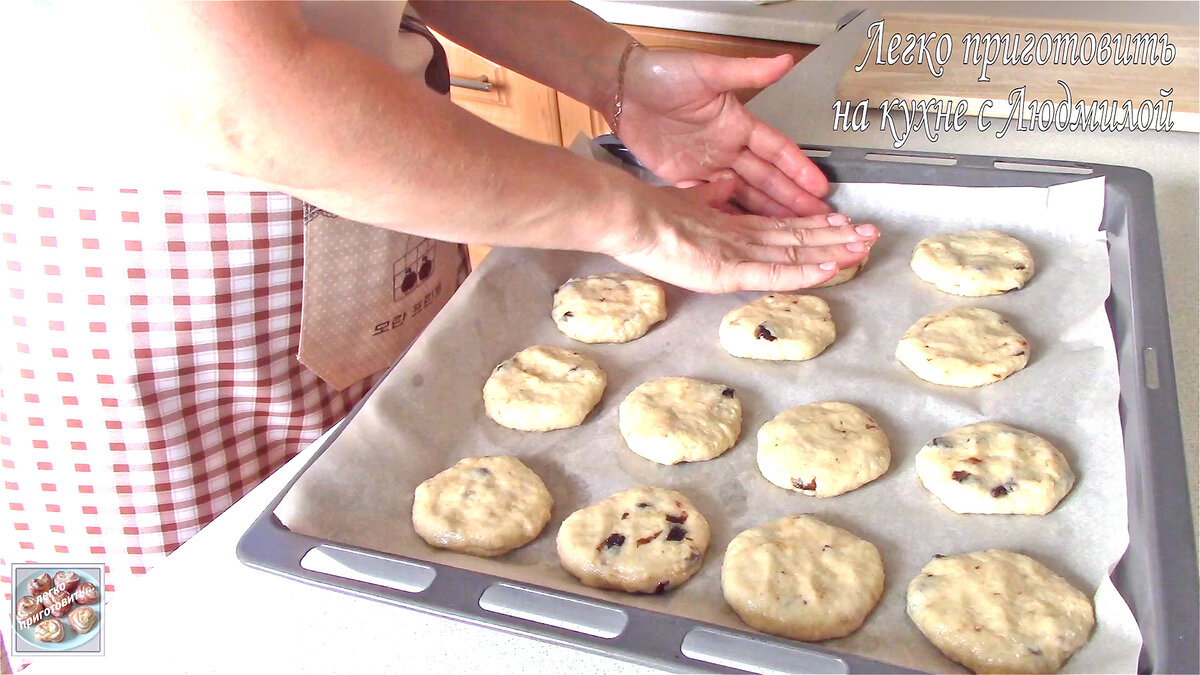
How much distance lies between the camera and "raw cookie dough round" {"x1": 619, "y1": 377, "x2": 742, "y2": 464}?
114 cm

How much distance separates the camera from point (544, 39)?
4.67 ft

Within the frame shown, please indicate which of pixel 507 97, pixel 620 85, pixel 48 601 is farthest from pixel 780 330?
pixel 507 97

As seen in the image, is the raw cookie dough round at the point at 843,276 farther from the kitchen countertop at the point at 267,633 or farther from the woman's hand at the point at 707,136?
the kitchen countertop at the point at 267,633

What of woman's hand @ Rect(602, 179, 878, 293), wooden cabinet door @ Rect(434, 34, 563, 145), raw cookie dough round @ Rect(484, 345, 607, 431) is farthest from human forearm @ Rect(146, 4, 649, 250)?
wooden cabinet door @ Rect(434, 34, 563, 145)

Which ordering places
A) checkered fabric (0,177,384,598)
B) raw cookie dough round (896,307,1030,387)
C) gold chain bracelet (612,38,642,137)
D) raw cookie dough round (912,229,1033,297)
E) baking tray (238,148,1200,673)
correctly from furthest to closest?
gold chain bracelet (612,38,642,137) → raw cookie dough round (912,229,1033,297) → raw cookie dough round (896,307,1030,387) → checkered fabric (0,177,384,598) → baking tray (238,148,1200,673)

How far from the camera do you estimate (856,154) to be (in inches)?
57.4

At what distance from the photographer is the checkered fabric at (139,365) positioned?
1060mm

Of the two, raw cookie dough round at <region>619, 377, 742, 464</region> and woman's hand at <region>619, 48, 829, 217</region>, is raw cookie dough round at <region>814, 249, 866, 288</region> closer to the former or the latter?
woman's hand at <region>619, 48, 829, 217</region>

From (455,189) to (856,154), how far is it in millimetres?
744

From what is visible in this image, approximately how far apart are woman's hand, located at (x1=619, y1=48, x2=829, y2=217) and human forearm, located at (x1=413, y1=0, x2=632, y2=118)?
0.05m

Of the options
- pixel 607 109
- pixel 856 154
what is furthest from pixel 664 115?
pixel 856 154

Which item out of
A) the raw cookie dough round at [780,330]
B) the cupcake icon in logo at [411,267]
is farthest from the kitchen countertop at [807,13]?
the cupcake icon in logo at [411,267]

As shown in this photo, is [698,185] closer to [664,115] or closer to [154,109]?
[664,115]

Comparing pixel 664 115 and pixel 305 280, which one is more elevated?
pixel 664 115
